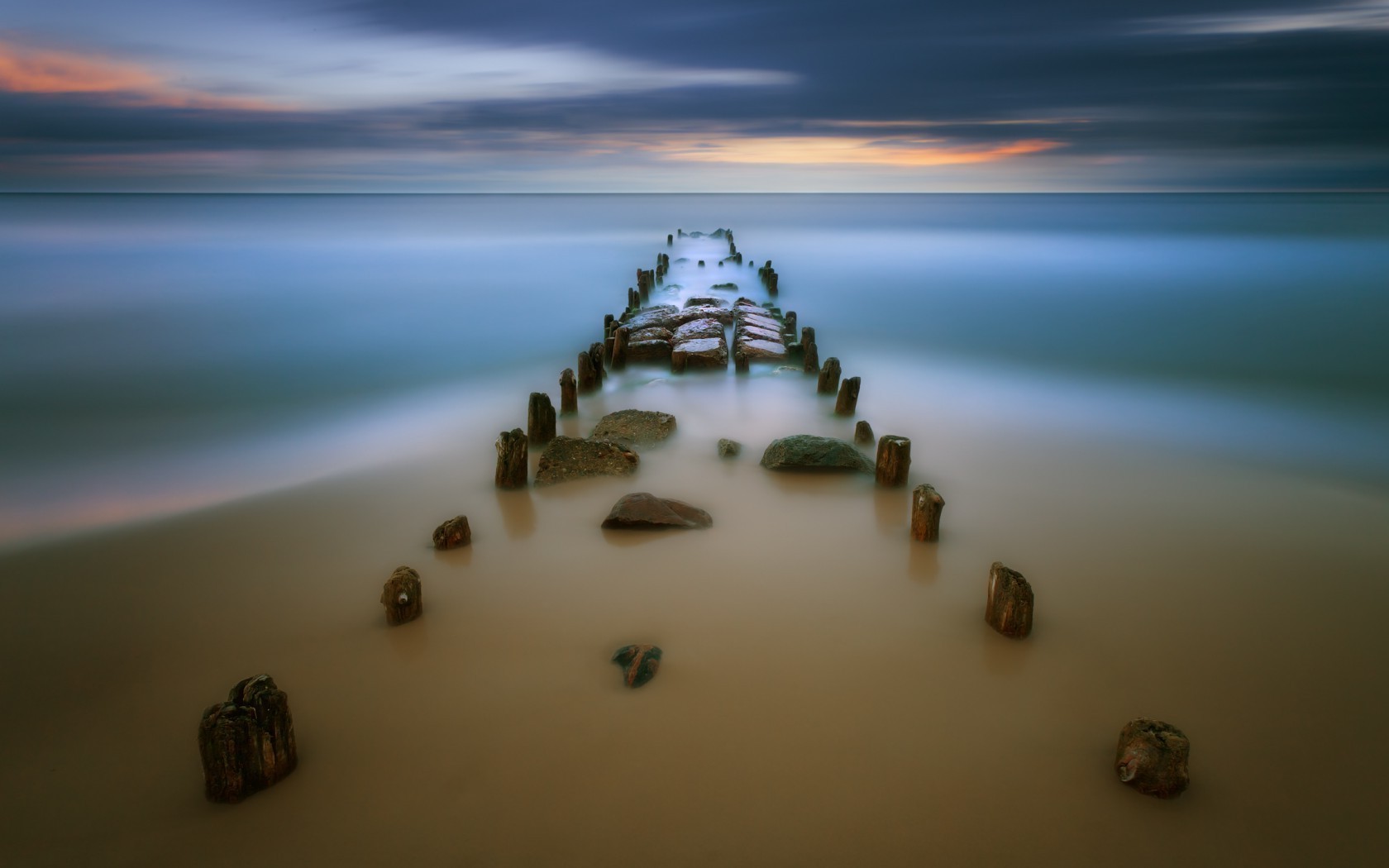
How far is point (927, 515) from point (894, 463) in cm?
85

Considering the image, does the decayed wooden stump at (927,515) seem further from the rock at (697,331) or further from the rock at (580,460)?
the rock at (697,331)

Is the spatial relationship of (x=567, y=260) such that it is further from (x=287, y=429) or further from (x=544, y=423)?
(x=544, y=423)

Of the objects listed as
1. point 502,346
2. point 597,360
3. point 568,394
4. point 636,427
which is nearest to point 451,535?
point 636,427

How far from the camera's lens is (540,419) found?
20.7 ft

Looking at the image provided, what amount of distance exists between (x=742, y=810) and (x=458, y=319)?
1388 cm

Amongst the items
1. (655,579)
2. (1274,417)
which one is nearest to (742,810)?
Answer: (655,579)

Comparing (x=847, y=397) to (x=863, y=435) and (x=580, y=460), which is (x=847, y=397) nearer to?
(x=863, y=435)

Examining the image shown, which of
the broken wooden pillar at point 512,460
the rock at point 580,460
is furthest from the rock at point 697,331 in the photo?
the broken wooden pillar at point 512,460

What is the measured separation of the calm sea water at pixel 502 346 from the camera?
726 centimetres

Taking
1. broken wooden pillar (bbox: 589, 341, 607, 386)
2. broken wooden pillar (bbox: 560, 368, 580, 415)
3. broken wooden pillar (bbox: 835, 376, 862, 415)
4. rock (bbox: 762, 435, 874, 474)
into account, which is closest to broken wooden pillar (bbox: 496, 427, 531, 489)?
rock (bbox: 762, 435, 874, 474)

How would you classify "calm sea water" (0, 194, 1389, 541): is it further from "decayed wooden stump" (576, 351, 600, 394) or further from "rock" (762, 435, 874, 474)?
"rock" (762, 435, 874, 474)

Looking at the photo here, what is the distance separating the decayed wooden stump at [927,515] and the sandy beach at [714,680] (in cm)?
12

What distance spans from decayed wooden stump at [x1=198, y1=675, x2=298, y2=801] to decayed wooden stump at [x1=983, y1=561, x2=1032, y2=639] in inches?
121

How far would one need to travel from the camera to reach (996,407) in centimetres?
856
